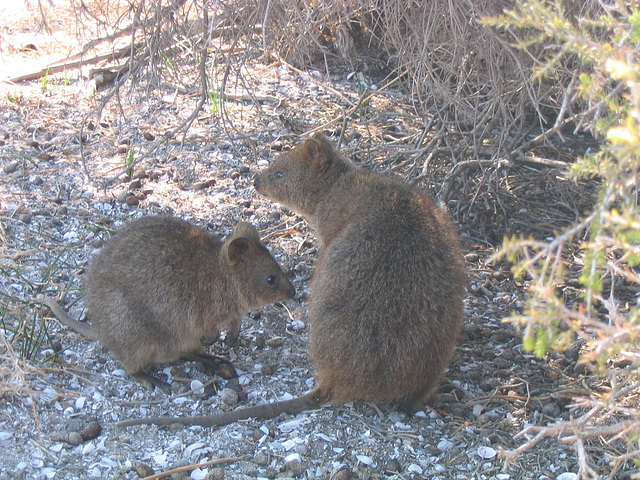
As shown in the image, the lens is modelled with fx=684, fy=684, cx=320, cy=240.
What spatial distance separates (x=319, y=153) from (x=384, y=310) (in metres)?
1.92

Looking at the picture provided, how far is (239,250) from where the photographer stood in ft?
14.9

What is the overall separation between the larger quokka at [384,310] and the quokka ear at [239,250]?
0.52 metres

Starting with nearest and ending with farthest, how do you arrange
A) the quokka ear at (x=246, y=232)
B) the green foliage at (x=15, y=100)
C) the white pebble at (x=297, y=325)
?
the quokka ear at (x=246, y=232), the white pebble at (x=297, y=325), the green foliage at (x=15, y=100)

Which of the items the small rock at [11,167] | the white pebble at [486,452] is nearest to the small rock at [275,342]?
the white pebble at [486,452]

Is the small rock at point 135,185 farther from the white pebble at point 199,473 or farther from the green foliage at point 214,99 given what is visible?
the white pebble at point 199,473

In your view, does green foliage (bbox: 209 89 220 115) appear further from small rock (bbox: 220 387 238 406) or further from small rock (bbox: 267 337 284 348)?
small rock (bbox: 220 387 238 406)

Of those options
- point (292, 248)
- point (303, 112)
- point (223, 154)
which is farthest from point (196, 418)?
point (303, 112)

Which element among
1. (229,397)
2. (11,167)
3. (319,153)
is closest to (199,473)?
(229,397)

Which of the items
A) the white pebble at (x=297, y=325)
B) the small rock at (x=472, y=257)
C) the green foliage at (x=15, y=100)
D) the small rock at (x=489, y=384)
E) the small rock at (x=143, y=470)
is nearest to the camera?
the small rock at (x=143, y=470)

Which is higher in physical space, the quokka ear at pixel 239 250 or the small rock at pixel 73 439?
the quokka ear at pixel 239 250

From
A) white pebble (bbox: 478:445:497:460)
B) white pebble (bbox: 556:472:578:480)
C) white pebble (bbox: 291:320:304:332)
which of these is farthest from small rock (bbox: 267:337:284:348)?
white pebble (bbox: 556:472:578:480)

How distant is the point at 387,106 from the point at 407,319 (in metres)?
4.01

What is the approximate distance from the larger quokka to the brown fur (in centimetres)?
47

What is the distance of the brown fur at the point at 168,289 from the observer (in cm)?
418
